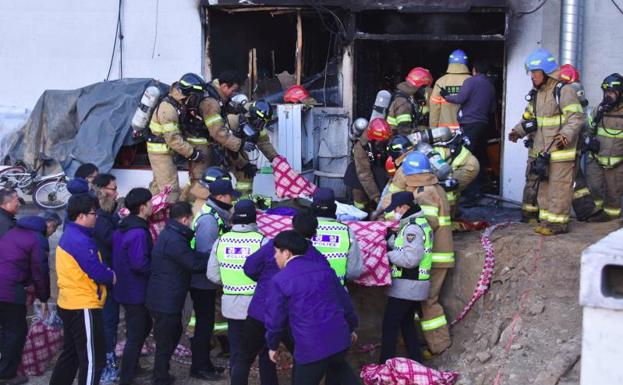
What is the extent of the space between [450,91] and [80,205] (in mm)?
5626

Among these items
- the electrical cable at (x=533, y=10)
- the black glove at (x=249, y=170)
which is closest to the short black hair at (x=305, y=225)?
the black glove at (x=249, y=170)

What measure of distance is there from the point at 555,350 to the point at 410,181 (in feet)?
6.53

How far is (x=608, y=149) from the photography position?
394 inches

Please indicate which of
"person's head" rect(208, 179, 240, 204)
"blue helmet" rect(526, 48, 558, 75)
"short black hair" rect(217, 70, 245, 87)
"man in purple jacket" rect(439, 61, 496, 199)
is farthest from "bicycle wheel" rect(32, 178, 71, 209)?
"blue helmet" rect(526, 48, 558, 75)

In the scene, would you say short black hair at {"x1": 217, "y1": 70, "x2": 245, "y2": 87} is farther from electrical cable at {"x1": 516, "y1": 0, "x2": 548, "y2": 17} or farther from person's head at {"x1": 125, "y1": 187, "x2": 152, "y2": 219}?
electrical cable at {"x1": 516, "y1": 0, "x2": 548, "y2": 17}

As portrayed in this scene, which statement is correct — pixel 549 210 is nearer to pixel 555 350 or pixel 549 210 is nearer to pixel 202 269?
pixel 555 350

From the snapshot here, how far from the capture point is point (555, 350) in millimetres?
7480

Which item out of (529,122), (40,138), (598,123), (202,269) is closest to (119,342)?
(202,269)

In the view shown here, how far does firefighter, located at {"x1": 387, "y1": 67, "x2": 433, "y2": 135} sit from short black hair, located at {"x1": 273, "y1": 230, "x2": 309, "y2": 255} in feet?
15.0

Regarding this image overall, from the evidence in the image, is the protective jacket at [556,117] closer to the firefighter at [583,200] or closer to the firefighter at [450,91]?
the firefighter at [583,200]

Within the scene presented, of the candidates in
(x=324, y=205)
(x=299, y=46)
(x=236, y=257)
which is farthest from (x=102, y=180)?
(x=299, y=46)

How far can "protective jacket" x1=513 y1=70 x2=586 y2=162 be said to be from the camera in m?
8.99

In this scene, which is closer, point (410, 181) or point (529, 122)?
point (410, 181)

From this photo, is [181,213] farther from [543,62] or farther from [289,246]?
[543,62]
